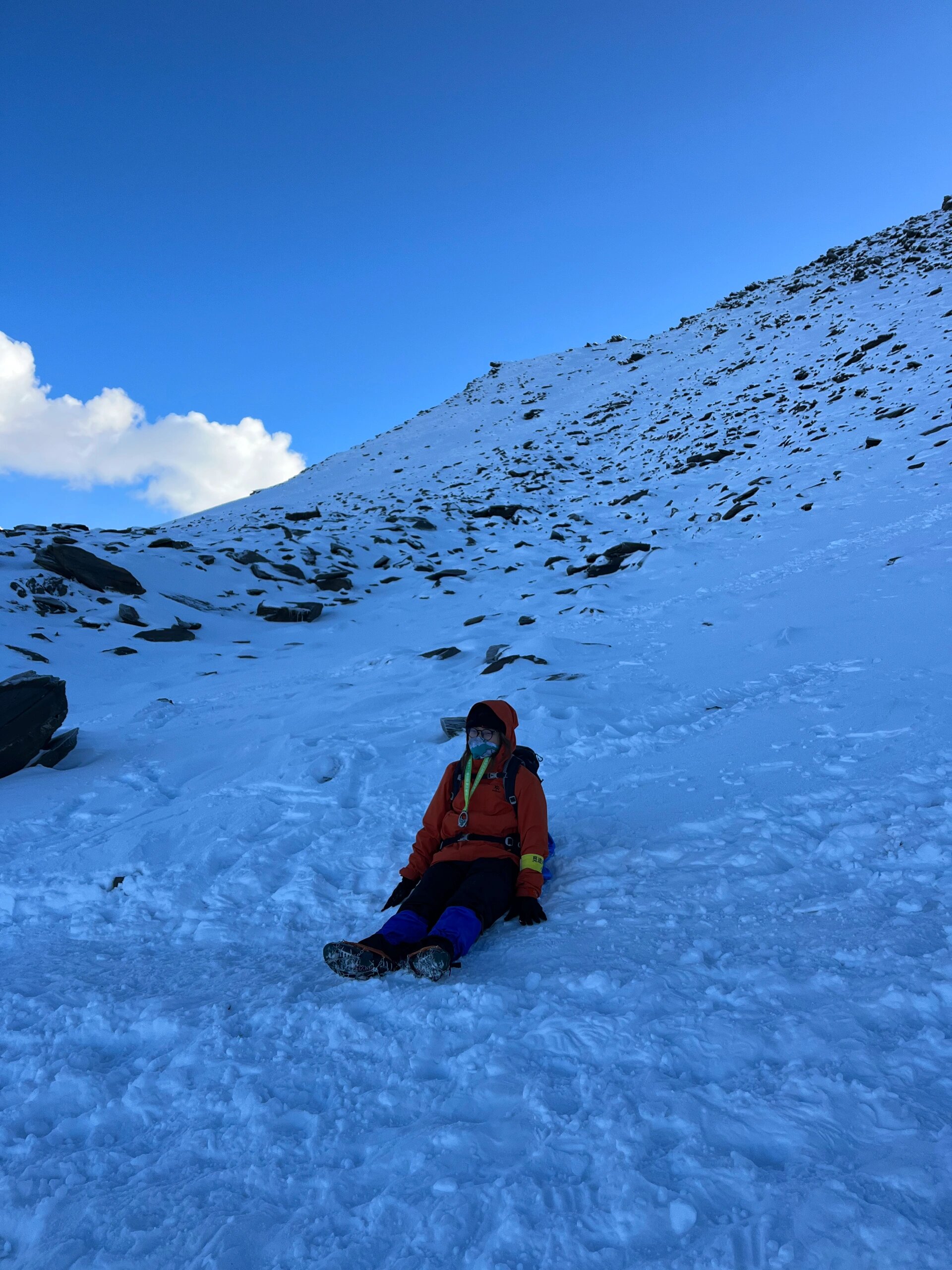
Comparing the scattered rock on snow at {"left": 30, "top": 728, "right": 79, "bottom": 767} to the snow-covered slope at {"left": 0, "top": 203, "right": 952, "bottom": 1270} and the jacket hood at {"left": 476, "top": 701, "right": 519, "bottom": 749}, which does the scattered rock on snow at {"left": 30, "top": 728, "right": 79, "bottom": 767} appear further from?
the jacket hood at {"left": 476, "top": 701, "right": 519, "bottom": 749}

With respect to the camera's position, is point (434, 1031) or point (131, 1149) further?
point (434, 1031)

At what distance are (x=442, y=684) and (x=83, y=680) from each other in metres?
5.01

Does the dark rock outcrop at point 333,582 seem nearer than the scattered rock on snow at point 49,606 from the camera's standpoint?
No

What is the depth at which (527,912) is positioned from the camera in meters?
3.30

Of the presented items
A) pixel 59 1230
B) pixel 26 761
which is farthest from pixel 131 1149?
→ pixel 26 761

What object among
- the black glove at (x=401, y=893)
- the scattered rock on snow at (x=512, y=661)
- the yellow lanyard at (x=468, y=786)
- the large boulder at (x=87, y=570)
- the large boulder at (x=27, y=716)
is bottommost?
the black glove at (x=401, y=893)

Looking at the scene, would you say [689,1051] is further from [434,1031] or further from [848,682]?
[848,682]

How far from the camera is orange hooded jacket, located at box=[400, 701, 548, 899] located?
362 cm

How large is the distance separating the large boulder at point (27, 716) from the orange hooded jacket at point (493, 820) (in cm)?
405

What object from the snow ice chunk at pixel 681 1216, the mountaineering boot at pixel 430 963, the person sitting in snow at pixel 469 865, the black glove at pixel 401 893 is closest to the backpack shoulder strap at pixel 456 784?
the person sitting in snow at pixel 469 865

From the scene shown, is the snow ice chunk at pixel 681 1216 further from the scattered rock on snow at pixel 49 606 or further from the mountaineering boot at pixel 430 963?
the scattered rock on snow at pixel 49 606

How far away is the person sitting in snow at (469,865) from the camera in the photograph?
2867mm

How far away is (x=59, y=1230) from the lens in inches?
70.0

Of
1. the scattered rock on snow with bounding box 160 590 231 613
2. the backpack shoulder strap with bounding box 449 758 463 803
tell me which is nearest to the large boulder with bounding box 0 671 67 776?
the backpack shoulder strap with bounding box 449 758 463 803
